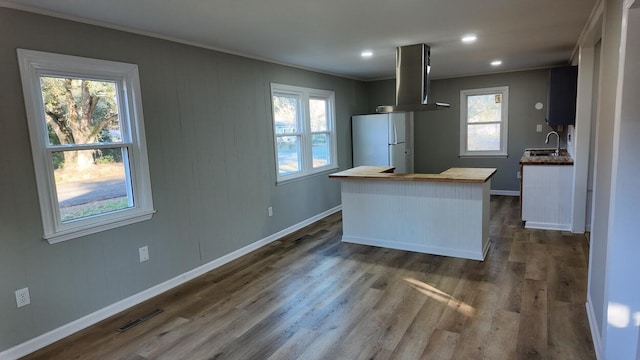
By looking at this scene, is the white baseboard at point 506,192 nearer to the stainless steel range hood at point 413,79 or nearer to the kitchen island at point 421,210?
the kitchen island at point 421,210

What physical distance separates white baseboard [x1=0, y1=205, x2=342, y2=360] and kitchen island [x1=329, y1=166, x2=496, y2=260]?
1.25 meters

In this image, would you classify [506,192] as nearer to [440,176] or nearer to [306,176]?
[440,176]

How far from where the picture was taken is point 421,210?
4.12m

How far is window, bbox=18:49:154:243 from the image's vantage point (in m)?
2.57

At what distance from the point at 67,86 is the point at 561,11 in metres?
3.90

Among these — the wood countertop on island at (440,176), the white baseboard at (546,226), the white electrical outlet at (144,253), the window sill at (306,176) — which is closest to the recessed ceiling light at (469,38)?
the wood countertop on island at (440,176)

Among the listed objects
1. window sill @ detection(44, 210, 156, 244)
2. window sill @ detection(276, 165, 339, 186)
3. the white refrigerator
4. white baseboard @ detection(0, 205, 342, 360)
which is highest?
the white refrigerator

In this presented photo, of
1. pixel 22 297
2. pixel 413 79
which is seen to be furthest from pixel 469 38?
pixel 22 297

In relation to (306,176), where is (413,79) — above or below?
above

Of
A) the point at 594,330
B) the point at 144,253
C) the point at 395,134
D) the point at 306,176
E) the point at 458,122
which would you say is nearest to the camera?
the point at 594,330

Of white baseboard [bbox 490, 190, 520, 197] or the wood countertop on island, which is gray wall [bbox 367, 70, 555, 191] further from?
the wood countertop on island

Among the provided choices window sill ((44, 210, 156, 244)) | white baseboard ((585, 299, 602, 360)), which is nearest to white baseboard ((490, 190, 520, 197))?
white baseboard ((585, 299, 602, 360))

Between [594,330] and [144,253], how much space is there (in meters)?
3.47

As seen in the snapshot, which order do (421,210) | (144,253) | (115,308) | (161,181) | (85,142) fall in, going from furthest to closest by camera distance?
1. (421,210)
2. (161,181)
3. (144,253)
4. (115,308)
5. (85,142)
